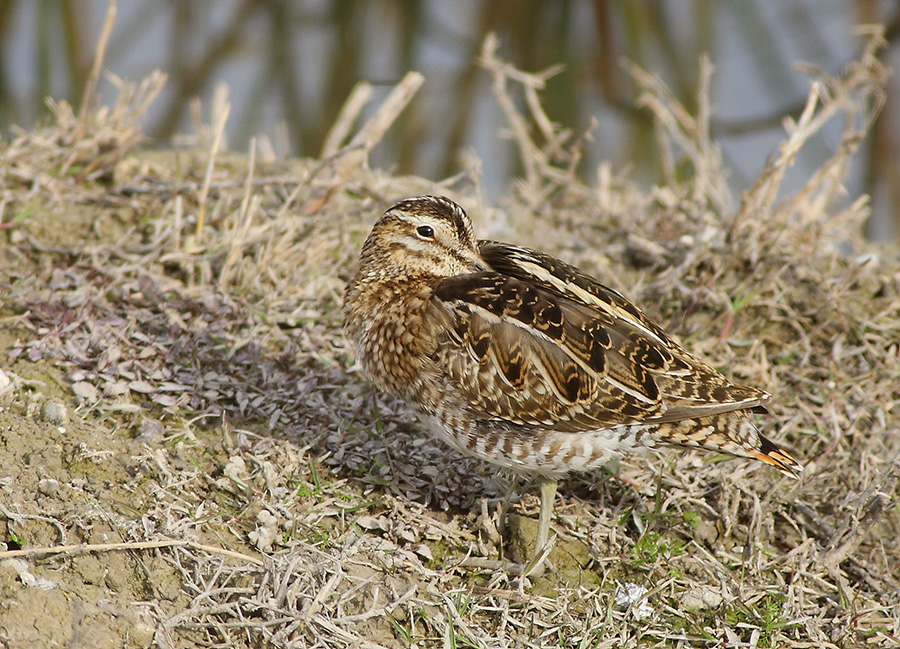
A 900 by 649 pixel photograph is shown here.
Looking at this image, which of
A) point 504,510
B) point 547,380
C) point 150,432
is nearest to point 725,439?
point 547,380

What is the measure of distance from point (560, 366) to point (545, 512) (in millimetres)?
544

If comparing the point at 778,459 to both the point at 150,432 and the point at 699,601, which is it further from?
the point at 150,432

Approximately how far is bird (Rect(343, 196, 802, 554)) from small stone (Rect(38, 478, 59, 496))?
1.17 m

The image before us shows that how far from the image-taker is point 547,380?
332cm

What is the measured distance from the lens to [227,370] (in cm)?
400

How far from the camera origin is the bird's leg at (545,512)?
341 centimetres

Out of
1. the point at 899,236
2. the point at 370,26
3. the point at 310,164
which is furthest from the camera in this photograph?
the point at 370,26

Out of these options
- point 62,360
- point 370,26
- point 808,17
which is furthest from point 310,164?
point 808,17

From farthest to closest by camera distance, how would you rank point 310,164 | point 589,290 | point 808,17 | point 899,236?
point 808,17 < point 899,236 < point 310,164 < point 589,290

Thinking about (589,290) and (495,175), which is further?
(495,175)

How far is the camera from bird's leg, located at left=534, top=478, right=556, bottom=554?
3.41 meters

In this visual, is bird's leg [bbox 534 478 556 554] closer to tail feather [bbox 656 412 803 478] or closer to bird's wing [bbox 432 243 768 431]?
bird's wing [bbox 432 243 768 431]

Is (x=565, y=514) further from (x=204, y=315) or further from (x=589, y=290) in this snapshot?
(x=204, y=315)

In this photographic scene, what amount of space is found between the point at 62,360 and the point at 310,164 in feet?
6.84
